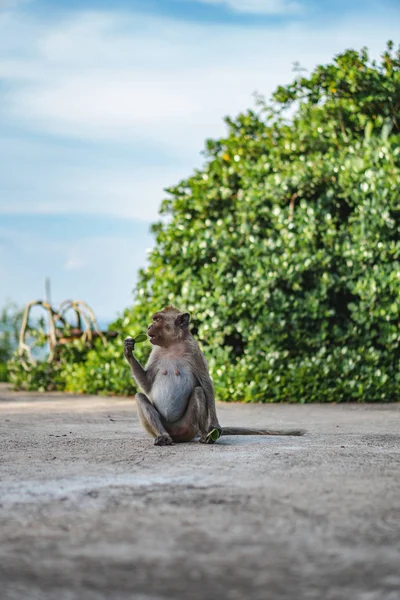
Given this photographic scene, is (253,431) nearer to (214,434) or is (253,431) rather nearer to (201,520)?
(214,434)

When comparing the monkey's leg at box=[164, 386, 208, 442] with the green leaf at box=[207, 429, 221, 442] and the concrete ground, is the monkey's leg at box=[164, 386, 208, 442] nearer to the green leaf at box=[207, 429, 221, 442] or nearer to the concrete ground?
the green leaf at box=[207, 429, 221, 442]

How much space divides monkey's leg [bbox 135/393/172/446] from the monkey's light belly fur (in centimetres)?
8

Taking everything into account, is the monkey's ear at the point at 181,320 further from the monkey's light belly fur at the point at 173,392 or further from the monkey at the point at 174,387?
the monkey's light belly fur at the point at 173,392

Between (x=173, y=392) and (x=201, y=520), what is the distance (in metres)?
2.70

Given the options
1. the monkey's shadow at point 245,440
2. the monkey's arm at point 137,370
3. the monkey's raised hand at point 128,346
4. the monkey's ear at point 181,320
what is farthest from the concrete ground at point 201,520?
the monkey's ear at point 181,320

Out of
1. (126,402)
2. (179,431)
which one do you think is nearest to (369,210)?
(126,402)

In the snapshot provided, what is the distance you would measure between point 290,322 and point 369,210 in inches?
Result: 66.4

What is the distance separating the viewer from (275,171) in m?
11.3

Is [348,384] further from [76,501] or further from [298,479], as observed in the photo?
[76,501]

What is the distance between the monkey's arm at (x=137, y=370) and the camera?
6.05m

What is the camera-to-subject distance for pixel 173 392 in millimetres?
6117

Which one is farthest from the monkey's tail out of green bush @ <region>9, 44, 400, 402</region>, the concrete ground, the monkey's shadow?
green bush @ <region>9, 44, 400, 402</region>

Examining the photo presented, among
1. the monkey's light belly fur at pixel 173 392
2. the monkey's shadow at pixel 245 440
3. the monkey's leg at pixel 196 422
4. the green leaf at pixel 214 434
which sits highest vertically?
the monkey's light belly fur at pixel 173 392

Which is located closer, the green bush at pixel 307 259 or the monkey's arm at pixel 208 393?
the monkey's arm at pixel 208 393
